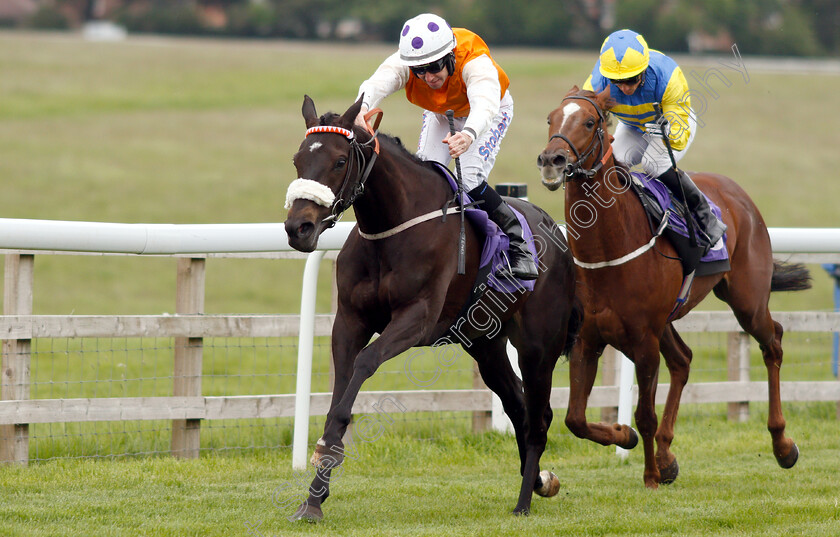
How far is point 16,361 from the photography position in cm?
525

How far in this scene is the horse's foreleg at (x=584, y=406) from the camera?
554 centimetres

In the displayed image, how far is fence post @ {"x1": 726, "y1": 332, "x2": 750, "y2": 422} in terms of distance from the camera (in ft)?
24.8

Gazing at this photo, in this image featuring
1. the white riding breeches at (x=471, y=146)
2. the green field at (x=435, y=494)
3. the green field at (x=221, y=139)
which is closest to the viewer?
the green field at (x=435, y=494)

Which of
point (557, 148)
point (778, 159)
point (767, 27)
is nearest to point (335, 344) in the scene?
point (557, 148)

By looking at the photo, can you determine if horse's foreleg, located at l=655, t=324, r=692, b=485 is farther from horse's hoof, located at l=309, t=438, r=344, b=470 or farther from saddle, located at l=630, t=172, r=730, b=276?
horse's hoof, located at l=309, t=438, r=344, b=470

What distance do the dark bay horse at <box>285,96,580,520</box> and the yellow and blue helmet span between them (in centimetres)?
90

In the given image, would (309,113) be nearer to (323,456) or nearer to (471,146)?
(471,146)

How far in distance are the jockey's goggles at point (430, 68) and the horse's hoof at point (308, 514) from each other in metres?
1.98

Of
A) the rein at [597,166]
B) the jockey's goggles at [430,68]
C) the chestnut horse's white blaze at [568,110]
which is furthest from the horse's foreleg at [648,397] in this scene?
the jockey's goggles at [430,68]

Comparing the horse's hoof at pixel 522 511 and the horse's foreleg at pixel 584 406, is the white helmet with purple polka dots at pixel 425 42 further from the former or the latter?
the horse's hoof at pixel 522 511

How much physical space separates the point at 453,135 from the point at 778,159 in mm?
25598

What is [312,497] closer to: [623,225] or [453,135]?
[453,135]

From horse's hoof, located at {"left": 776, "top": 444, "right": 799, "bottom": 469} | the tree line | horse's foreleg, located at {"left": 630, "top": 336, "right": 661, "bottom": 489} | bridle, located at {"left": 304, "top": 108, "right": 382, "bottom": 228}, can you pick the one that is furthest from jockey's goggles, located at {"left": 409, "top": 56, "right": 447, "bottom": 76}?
the tree line

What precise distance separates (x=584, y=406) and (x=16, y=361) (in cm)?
292
